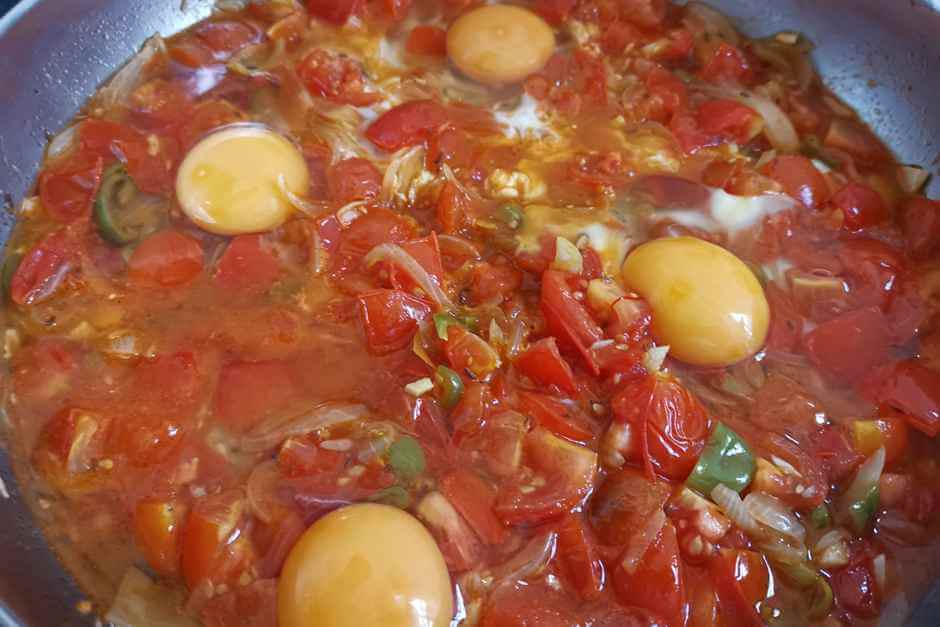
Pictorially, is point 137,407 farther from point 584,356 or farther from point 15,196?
point 584,356

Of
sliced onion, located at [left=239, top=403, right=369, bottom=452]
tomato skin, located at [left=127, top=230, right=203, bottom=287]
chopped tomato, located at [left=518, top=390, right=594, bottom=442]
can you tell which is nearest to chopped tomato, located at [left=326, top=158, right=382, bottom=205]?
Result: tomato skin, located at [left=127, top=230, right=203, bottom=287]

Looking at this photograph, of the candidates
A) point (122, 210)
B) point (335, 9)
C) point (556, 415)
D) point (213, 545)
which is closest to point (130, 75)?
point (122, 210)

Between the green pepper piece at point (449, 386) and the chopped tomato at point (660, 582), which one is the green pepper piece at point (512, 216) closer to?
the green pepper piece at point (449, 386)

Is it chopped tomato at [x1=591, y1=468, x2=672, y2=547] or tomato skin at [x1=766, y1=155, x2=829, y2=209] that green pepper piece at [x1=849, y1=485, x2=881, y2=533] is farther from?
tomato skin at [x1=766, y1=155, x2=829, y2=209]

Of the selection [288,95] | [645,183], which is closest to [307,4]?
[288,95]

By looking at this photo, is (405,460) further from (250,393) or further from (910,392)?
(910,392)
